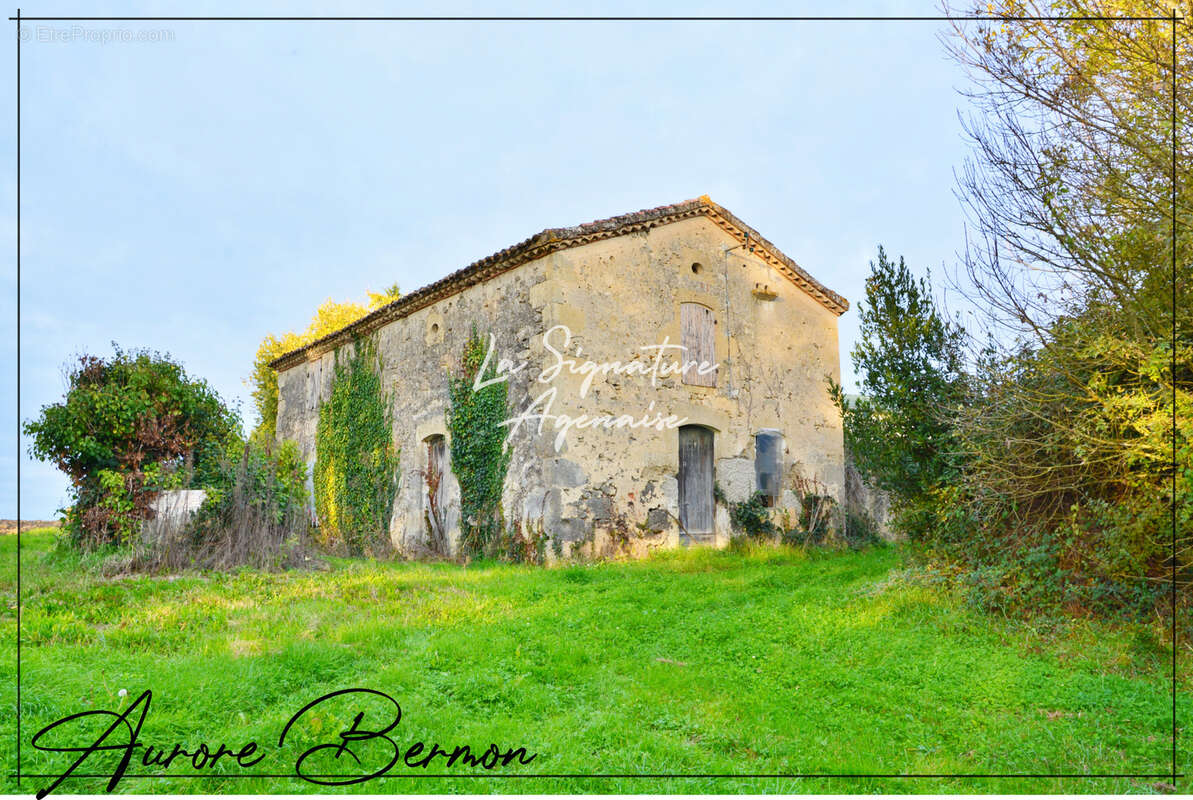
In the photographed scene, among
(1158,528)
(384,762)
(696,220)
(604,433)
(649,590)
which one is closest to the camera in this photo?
(384,762)

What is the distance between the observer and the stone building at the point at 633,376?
12117 millimetres

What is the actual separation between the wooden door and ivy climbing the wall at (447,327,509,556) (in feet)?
9.61

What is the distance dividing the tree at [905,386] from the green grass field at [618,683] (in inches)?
46.8

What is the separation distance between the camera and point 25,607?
7344mm

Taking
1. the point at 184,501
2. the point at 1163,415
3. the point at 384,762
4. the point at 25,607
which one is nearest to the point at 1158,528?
the point at 1163,415

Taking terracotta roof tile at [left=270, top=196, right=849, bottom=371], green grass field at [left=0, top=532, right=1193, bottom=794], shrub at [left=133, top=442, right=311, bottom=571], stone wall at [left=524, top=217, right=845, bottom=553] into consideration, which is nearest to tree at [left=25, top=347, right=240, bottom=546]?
shrub at [left=133, top=442, right=311, bottom=571]

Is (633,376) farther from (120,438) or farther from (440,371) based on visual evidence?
(120,438)

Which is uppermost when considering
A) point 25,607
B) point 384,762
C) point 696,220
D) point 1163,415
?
point 696,220

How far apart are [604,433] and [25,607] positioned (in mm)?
7362

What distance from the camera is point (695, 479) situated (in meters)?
13.4

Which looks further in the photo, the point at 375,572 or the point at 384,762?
the point at 375,572

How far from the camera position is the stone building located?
39.8 feet

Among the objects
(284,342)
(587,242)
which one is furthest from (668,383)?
(284,342)

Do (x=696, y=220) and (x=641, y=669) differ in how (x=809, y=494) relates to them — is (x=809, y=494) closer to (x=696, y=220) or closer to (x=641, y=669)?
(x=696, y=220)
